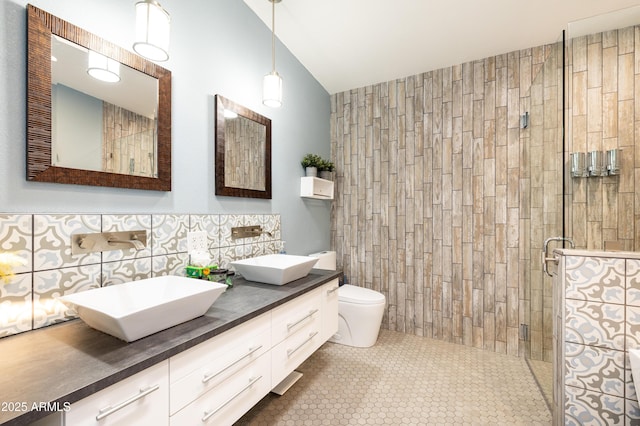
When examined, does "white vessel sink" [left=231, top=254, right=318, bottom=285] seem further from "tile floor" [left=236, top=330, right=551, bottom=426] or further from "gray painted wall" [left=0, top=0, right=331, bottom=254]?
"tile floor" [left=236, top=330, right=551, bottom=426]

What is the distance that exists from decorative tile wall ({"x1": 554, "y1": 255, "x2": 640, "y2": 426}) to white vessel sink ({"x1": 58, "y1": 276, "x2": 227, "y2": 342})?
62.7 inches

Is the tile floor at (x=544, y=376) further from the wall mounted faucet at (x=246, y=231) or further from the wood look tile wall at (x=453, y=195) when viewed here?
the wall mounted faucet at (x=246, y=231)

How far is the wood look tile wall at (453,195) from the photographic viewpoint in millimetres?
2410

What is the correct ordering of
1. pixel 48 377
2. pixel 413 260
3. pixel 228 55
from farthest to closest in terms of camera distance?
1. pixel 413 260
2. pixel 228 55
3. pixel 48 377

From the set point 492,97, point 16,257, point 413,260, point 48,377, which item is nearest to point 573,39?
point 492,97

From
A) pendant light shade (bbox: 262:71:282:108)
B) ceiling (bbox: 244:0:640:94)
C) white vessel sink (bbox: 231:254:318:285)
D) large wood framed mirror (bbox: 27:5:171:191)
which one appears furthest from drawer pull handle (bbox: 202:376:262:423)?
ceiling (bbox: 244:0:640:94)

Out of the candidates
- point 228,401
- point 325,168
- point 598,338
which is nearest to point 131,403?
point 228,401

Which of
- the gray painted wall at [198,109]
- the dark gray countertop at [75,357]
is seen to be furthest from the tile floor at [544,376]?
the gray painted wall at [198,109]

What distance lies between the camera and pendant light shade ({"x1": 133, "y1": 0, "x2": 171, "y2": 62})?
3.97ft

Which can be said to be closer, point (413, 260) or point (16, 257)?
point (16, 257)

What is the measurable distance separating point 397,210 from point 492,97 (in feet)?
4.22

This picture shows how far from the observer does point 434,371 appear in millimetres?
2217

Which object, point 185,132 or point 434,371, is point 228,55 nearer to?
point 185,132

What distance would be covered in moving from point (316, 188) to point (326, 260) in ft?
2.40
